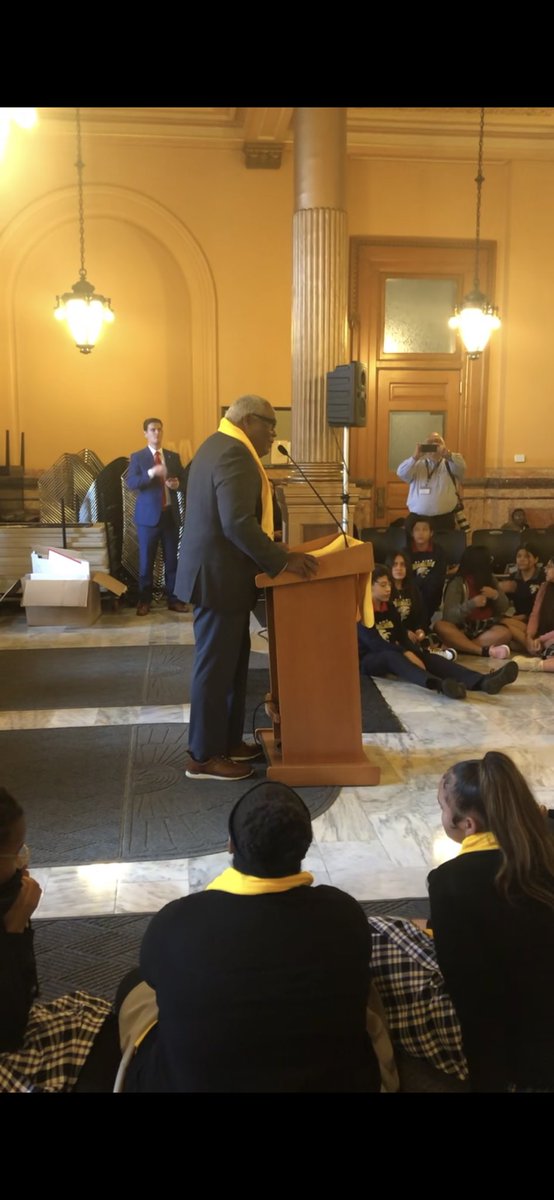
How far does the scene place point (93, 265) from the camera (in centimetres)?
851

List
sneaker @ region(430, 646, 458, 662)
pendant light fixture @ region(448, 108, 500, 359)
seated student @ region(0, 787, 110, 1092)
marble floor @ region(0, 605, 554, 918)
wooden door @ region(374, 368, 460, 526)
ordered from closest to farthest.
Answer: seated student @ region(0, 787, 110, 1092)
marble floor @ region(0, 605, 554, 918)
sneaker @ region(430, 646, 458, 662)
pendant light fixture @ region(448, 108, 500, 359)
wooden door @ region(374, 368, 460, 526)

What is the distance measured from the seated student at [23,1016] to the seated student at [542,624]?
4313mm

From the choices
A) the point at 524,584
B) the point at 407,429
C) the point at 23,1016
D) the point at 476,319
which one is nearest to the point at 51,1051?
the point at 23,1016

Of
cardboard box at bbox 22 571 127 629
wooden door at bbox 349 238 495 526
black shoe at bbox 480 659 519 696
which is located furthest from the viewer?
wooden door at bbox 349 238 495 526

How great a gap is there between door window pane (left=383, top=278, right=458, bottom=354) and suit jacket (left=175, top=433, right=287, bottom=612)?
607 cm

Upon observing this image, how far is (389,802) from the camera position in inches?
134

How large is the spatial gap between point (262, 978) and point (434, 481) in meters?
5.54

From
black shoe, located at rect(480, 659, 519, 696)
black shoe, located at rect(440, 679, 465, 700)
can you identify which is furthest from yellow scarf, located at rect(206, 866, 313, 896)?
black shoe, located at rect(480, 659, 519, 696)

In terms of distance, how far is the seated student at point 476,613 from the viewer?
19.1 feet

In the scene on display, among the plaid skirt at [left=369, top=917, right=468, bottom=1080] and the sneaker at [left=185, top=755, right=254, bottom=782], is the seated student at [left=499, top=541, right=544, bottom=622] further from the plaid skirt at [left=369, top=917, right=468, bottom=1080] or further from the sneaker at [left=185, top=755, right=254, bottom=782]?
the plaid skirt at [left=369, top=917, right=468, bottom=1080]

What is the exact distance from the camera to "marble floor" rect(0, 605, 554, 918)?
8.96 ft

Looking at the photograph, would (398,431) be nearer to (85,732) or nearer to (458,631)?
(458,631)

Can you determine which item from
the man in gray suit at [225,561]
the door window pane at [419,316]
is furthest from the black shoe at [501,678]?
the door window pane at [419,316]

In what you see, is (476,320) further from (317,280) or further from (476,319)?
(317,280)
